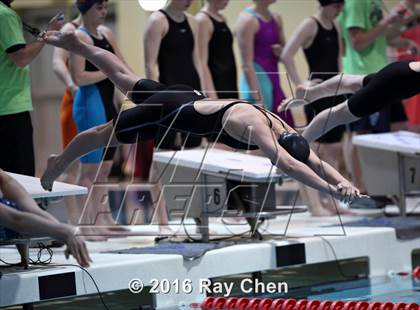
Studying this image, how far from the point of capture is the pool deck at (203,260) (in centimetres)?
555

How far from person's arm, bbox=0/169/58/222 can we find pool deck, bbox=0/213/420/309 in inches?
26.3

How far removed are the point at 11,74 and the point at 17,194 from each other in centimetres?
173

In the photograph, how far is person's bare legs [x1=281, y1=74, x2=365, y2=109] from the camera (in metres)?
6.68

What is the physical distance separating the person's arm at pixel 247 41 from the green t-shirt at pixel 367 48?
98 cm

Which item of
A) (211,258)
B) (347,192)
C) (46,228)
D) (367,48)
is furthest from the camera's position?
(367,48)

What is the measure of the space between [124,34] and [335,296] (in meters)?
9.77

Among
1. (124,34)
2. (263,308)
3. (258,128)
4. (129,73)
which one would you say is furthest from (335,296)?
(124,34)

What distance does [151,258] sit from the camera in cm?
608

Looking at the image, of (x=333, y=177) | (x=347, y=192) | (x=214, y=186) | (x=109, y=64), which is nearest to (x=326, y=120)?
(x=214, y=186)

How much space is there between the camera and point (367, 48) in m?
9.06

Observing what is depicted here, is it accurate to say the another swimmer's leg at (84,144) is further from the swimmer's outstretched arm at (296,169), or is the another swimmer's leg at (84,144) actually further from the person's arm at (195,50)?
the person's arm at (195,50)

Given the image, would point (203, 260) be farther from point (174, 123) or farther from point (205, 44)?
point (205, 44)

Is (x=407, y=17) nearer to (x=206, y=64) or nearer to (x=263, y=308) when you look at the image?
(x=206, y=64)

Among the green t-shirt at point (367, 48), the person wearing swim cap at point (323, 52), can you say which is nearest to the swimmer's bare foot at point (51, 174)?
the person wearing swim cap at point (323, 52)
